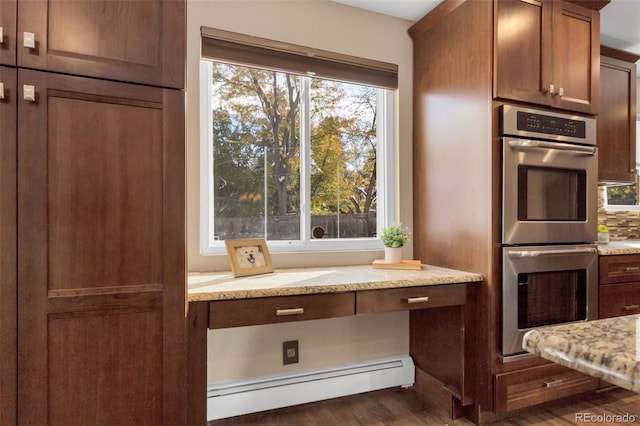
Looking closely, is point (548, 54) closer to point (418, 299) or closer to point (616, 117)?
point (616, 117)

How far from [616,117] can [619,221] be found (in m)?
1.07

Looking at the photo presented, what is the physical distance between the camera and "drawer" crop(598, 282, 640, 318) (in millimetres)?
2211

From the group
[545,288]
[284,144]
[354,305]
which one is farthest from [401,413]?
[284,144]

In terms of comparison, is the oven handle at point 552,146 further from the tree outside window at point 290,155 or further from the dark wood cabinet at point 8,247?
the dark wood cabinet at point 8,247

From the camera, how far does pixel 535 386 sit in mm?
1991

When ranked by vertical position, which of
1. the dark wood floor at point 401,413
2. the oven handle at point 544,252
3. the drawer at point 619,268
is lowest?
the dark wood floor at point 401,413

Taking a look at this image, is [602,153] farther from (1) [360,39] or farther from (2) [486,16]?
(1) [360,39]

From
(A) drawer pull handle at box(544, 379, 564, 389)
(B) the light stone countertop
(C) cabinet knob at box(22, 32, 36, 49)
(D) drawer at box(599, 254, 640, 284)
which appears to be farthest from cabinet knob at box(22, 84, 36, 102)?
(D) drawer at box(599, 254, 640, 284)

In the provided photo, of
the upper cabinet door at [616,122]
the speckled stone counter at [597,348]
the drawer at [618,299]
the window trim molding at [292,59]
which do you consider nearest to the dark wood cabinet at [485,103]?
the window trim molding at [292,59]

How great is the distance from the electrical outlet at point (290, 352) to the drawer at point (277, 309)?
0.61 metres

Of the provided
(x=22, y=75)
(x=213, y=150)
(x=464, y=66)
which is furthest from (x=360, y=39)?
(x=22, y=75)

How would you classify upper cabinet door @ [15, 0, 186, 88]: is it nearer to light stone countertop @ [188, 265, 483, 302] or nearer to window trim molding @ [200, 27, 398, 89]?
window trim molding @ [200, 27, 398, 89]

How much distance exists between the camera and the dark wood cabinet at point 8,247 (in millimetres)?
1145

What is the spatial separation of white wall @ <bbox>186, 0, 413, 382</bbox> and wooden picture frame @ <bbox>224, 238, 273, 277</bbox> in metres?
0.18
